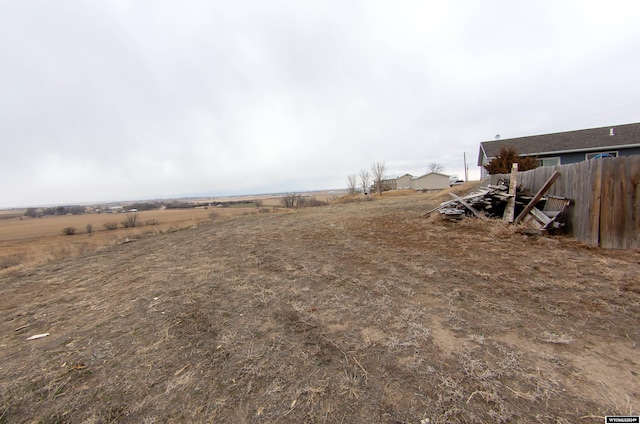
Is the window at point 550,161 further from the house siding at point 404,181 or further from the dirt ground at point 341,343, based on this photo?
the house siding at point 404,181

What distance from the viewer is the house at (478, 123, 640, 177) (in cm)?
1460

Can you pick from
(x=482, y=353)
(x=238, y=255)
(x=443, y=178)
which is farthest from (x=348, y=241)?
(x=443, y=178)

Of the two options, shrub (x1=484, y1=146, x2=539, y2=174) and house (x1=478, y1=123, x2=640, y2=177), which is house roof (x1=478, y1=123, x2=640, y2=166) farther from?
shrub (x1=484, y1=146, x2=539, y2=174)

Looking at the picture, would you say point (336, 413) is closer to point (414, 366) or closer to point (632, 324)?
point (414, 366)

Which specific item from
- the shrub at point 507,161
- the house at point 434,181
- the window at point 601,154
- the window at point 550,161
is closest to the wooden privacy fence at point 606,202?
the shrub at point 507,161

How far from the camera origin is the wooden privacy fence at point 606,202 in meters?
3.96

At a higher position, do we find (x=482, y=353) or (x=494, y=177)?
(x=494, y=177)

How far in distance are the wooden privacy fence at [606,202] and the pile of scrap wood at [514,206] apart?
320 millimetres

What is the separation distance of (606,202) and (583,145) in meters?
17.3

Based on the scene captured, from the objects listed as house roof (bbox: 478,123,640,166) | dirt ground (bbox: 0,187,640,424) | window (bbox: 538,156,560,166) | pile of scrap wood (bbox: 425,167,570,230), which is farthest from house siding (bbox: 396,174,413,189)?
dirt ground (bbox: 0,187,640,424)

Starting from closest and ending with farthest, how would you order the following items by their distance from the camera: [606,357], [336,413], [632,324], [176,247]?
[336,413]
[606,357]
[632,324]
[176,247]

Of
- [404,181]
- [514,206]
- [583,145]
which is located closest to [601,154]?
[583,145]

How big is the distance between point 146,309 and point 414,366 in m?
3.22

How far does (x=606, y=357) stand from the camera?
1846 mm
